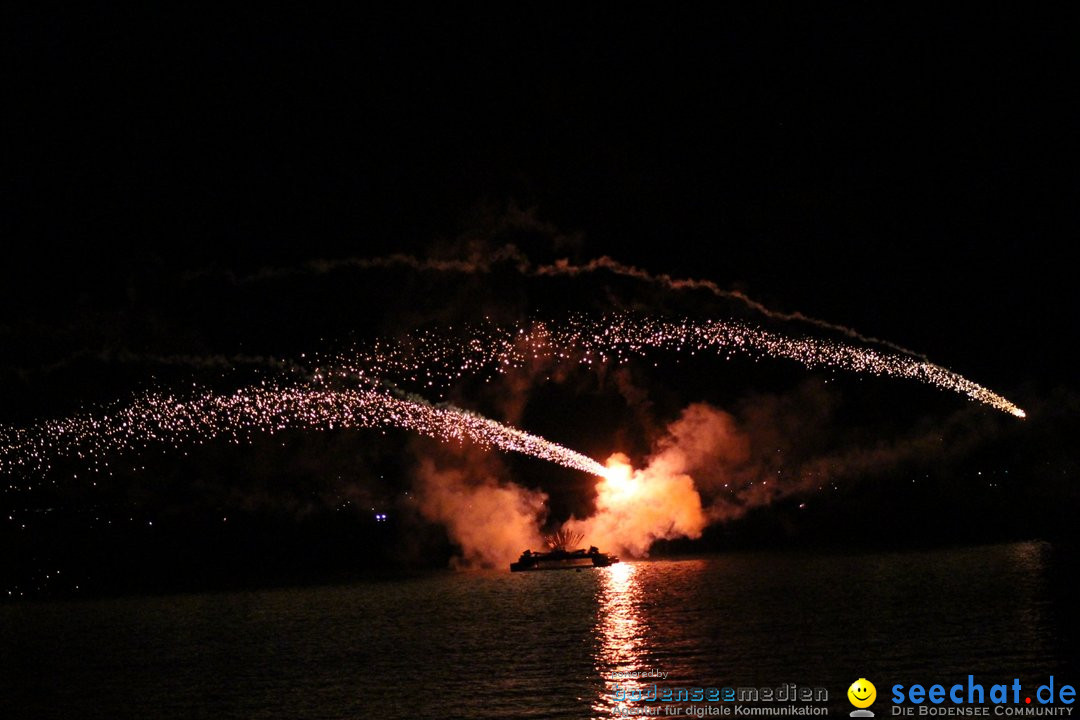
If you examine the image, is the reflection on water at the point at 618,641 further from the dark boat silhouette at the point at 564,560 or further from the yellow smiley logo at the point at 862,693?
the dark boat silhouette at the point at 564,560

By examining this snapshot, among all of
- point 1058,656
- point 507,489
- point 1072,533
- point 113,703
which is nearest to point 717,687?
point 1058,656

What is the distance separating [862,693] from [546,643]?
10.8 metres

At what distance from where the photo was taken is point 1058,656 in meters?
25.1

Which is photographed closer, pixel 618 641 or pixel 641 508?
pixel 618 641

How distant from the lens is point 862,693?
75.6ft

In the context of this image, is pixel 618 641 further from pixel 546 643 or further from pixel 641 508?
→ pixel 641 508

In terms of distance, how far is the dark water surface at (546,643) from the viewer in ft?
82.8

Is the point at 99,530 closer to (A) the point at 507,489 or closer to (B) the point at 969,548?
(A) the point at 507,489

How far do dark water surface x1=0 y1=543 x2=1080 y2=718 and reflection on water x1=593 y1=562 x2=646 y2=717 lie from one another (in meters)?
0.12

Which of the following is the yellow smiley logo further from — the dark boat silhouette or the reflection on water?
A: the dark boat silhouette

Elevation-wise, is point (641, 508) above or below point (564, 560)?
above

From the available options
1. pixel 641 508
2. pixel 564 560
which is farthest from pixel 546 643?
pixel 641 508

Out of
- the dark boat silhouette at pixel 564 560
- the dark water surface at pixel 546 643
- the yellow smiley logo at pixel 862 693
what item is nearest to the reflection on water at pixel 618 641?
the dark water surface at pixel 546 643

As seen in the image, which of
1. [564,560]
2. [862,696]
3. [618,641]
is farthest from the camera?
[564,560]
